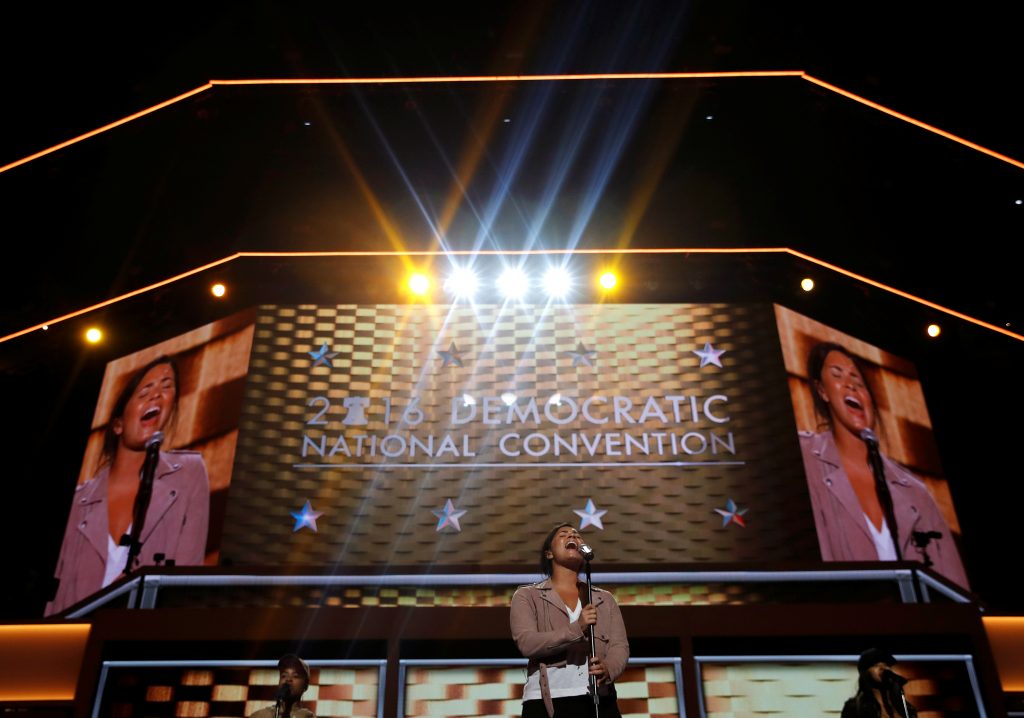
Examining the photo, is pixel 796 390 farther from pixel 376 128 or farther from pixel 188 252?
pixel 188 252

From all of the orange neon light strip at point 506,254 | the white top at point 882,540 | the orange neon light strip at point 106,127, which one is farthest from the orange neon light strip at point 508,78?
the white top at point 882,540

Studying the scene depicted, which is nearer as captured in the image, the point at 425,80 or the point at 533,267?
the point at 425,80

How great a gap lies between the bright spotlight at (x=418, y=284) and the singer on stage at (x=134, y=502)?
2582mm

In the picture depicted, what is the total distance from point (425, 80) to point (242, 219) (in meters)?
2.84

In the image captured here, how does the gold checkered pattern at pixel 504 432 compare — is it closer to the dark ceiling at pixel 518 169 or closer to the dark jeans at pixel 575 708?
the dark ceiling at pixel 518 169

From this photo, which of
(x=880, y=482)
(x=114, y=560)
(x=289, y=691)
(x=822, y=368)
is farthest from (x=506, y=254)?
(x=289, y=691)

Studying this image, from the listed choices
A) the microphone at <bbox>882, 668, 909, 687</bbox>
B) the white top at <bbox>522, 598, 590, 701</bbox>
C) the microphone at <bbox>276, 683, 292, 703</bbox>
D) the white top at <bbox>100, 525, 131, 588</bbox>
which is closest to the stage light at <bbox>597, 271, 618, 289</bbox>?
the white top at <bbox>100, 525, 131, 588</bbox>

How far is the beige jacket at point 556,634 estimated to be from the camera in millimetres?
3000

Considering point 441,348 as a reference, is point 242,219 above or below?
above

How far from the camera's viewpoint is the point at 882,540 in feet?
27.5

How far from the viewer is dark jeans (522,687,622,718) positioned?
Result: 2.99 metres

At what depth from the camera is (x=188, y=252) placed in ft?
29.2

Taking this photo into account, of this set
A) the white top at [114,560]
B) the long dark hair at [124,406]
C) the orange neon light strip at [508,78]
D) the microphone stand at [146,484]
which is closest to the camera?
the orange neon light strip at [508,78]

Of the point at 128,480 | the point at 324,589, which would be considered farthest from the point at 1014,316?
the point at 128,480
